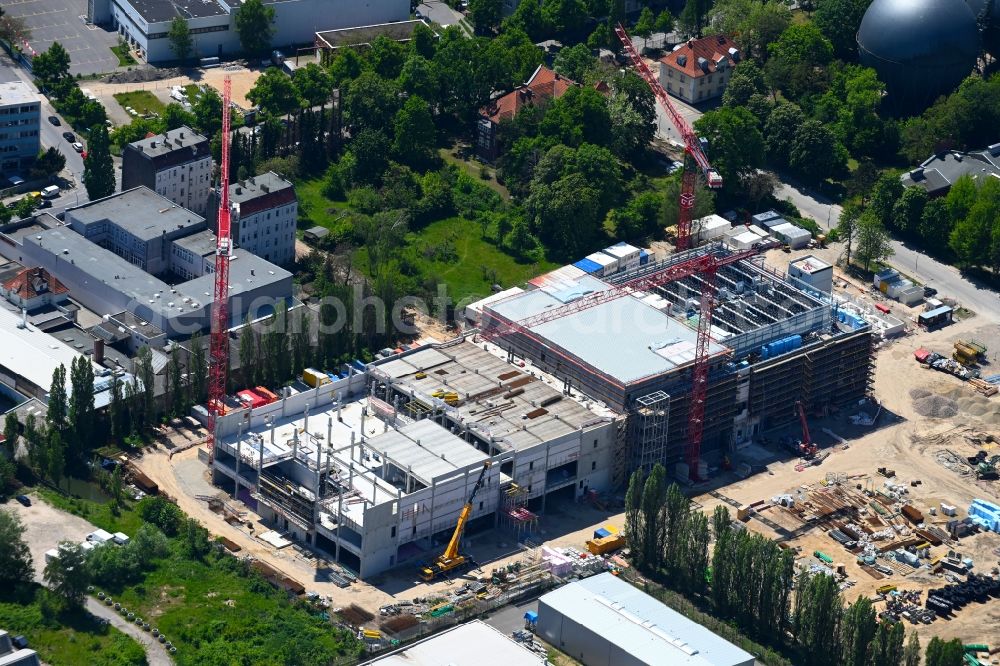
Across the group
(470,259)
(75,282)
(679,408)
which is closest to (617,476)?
(679,408)

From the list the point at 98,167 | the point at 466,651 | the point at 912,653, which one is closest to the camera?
the point at 912,653

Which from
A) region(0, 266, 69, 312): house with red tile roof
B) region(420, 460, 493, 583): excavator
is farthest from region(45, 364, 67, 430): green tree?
region(420, 460, 493, 583): excavator

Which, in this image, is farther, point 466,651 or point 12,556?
point 12,556

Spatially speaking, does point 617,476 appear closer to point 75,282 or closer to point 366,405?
point 366,405

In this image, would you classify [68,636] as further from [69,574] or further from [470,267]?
[470,267]

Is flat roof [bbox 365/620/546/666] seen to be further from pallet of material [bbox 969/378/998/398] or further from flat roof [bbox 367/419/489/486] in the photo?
pallet of material [bbox 969/378/998/398]

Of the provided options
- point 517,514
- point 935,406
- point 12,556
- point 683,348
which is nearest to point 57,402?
point 12,556
